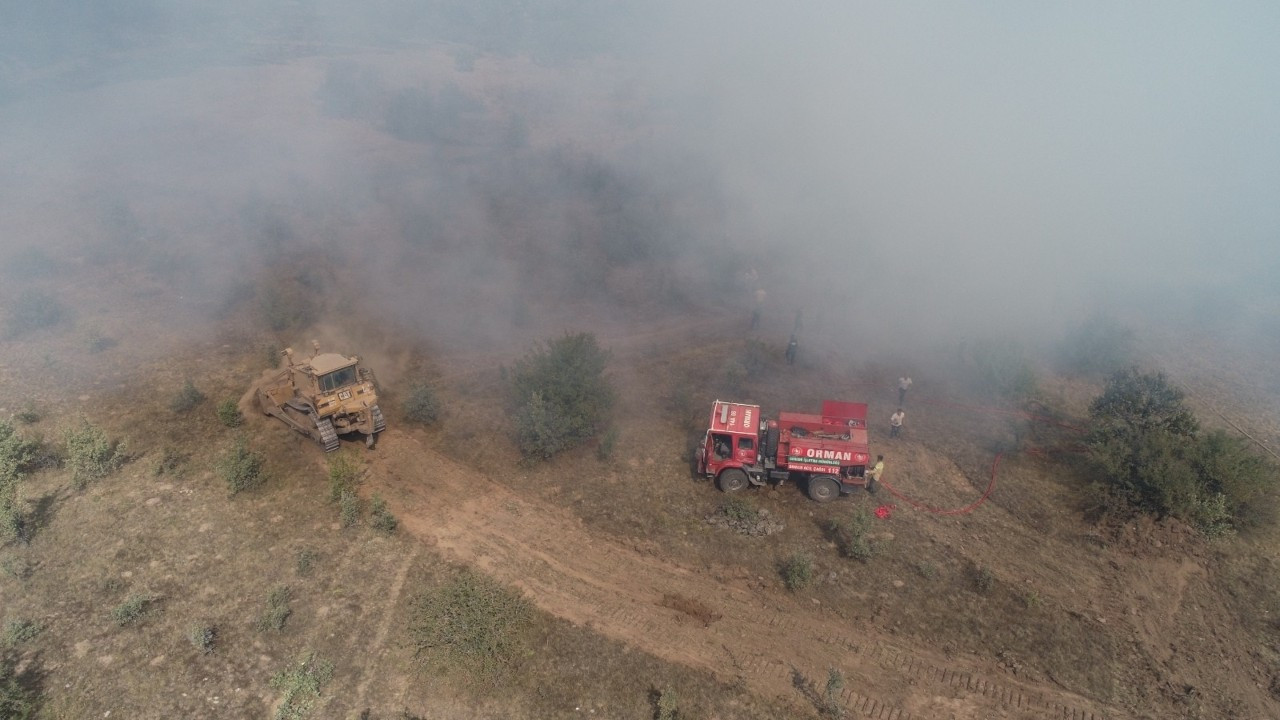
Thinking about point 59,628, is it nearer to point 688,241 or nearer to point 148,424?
point 148,424

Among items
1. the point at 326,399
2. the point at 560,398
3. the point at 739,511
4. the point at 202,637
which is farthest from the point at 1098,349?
the point at 202,637

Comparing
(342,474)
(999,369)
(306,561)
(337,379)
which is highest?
(999,369)

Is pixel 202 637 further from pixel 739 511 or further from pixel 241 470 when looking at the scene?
pixel 739 511

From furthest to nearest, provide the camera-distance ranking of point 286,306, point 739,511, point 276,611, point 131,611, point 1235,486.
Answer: point 286,306 < point 739,511 < point 1235,486 < point 276,611 < point 131,611

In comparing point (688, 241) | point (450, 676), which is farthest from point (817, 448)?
point (688, 241)

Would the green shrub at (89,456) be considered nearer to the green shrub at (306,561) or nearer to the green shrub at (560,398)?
the green shrub at (306,561)

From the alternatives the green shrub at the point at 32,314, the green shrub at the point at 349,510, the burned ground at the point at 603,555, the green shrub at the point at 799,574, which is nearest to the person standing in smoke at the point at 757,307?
the burned ground at the point at 603,555
